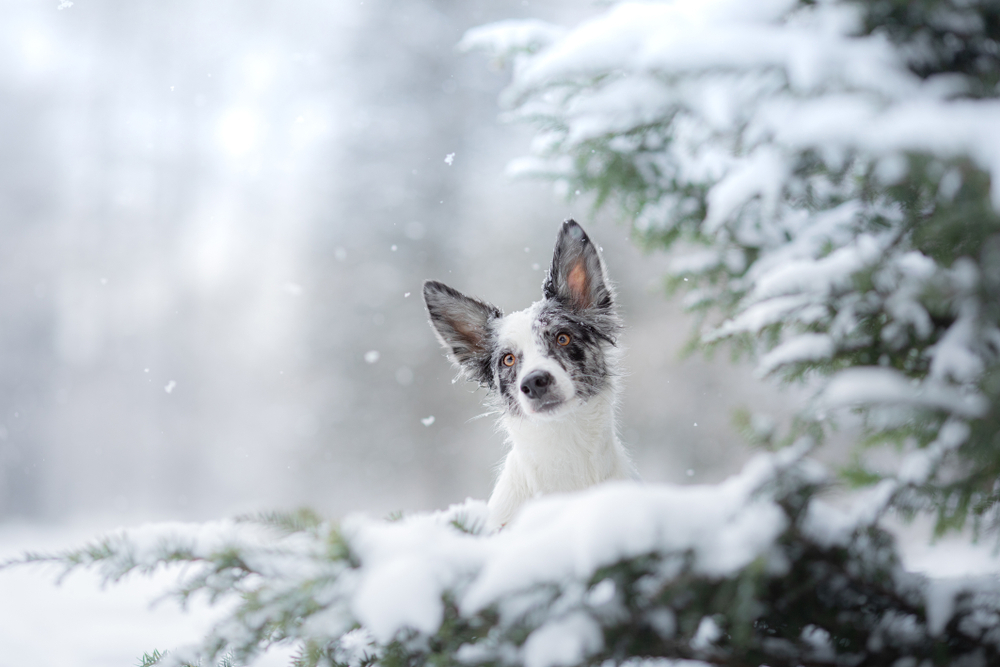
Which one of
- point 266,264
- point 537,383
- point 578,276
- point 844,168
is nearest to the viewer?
point 844,168

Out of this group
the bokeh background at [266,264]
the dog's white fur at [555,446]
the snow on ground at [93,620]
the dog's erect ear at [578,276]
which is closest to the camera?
the dog's white fur at [555,446]

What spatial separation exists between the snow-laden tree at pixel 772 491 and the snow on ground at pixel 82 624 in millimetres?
2320

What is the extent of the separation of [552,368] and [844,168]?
52.9 inches

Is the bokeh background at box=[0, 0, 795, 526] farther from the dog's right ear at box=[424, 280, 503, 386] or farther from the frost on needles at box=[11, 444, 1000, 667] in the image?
the frost on needles at box=[11, 444, 1000, 667]

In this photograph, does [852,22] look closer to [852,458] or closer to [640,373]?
[852,458]

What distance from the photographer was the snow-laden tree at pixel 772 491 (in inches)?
27.3

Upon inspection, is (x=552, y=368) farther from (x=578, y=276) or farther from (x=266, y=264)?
(x=266, y=264)

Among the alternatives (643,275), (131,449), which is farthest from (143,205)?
(643,275)

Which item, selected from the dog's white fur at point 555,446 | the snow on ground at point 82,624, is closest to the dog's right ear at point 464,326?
the dog's white fur at point 555,446

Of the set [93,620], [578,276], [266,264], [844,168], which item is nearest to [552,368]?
[578,276]

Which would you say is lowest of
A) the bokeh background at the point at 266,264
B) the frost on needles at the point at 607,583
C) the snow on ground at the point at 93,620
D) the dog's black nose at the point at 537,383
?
the frost on needles at the point at 607,583

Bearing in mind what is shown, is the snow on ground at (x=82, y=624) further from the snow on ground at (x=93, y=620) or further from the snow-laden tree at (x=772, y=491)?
the snow-laden tree at (x=772, y=491)

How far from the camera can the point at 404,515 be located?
107 centimetres

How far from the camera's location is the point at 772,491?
2.33ft
